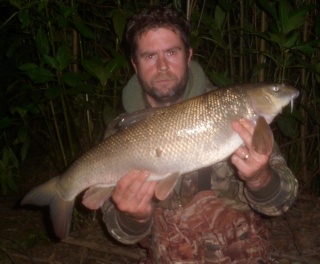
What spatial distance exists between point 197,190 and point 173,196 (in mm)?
168

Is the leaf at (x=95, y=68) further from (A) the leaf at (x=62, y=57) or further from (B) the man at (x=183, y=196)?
(B) the man at (x=183, y=196)

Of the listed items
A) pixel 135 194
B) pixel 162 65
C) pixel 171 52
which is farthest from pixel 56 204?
pixel 171 52

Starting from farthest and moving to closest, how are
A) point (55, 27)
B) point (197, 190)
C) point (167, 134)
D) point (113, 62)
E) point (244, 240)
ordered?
point (55, 27) → point (113, 62) → point (197, 190) → point (244, 240) → point (167, 134)

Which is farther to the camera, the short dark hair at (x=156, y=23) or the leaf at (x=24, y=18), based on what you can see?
the leaf at (x=24, y=18)

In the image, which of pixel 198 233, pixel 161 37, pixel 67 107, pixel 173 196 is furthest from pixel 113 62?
pixel 198 233

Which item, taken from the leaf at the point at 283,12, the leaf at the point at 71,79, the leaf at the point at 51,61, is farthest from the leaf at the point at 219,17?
the leaf at the point at 51,61

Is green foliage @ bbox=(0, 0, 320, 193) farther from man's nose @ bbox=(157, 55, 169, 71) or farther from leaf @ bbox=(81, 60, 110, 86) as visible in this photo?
man's nose @ bbox=(157, 55, 169, 71)

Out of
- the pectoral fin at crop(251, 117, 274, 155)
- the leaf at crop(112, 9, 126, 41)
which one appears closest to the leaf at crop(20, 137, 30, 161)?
the leaf at crop(112, 9, 126, 41)

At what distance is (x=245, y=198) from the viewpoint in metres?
2.71

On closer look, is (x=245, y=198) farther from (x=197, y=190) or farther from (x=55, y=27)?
(x=55, y=27)

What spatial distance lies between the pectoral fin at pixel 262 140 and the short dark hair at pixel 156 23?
1022mm

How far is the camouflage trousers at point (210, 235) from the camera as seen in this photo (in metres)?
2.67

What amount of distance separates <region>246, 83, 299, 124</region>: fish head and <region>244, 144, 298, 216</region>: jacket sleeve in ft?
1.22

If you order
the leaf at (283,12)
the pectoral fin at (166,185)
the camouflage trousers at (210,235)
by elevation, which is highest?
the leaf at (283,12)
